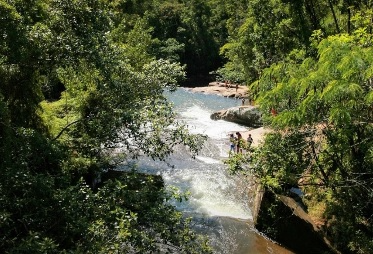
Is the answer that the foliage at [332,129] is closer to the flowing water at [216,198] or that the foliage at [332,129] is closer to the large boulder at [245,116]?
the flowing water at [216,198]

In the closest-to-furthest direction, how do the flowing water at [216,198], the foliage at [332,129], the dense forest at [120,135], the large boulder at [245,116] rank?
the dense forest at [120,135] → the foliage at [332,129] → the flowing water at [216,198] → the large boulder at [245,116]

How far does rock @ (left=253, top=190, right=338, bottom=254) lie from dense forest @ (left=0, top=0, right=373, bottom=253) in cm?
52

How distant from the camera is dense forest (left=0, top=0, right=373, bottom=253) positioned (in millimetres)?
5852

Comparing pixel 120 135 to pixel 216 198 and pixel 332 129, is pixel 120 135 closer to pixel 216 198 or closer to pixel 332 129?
pixel 332 129

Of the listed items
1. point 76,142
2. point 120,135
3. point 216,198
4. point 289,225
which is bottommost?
point 216,198

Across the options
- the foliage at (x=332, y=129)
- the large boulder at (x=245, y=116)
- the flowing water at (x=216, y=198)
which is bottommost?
the flowing water at (x=216, y=198)

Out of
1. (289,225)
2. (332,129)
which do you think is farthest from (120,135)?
(289,225)

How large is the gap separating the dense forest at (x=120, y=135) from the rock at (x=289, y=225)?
52cm

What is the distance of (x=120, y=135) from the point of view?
9070 millimetres

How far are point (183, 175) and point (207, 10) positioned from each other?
54452 millimetres

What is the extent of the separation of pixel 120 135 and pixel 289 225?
6.97 metres

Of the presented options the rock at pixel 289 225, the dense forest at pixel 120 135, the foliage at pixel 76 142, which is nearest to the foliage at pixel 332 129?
the dense forest at pixel 120 135

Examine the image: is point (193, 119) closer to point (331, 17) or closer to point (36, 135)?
point (331, 17)

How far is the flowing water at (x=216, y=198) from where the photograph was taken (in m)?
12.9
